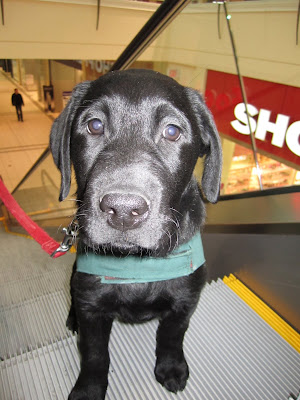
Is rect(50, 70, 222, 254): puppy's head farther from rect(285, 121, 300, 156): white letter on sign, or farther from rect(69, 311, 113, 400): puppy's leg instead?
rect(285, 121, 300, 156): white letter on sign

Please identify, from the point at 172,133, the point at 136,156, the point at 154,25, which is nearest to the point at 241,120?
the point at 154,25

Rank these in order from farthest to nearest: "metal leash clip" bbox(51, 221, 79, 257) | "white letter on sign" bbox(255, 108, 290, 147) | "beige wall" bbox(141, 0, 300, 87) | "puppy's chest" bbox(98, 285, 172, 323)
A: "white letter on sign" bbox(255, 108, 290, 147), "beige wall" bbox(141, 0, 300, 87), "metal leash clip" bbox(51, 221, 79, 257), "puppy's chest" bbox(98, 285, 172, 323)

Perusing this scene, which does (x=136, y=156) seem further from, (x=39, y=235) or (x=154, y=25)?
(x=154, y=25)

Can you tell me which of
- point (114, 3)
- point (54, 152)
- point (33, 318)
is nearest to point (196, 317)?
point (33, 318)

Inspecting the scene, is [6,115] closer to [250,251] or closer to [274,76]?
[274,76]

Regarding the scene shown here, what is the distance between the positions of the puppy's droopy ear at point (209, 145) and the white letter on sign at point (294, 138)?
2.60 metres

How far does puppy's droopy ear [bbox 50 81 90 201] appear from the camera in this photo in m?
1.62

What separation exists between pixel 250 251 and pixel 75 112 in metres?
1.69

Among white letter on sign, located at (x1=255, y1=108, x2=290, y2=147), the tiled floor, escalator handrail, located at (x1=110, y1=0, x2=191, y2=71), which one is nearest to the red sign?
white letter on sign, located at (x1=255, y1=108, x2=290, y2=147)

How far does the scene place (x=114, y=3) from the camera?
23.5 feet

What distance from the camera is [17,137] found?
11812mm

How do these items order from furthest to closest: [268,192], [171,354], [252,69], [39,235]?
1. [252,69]
2. [268,192]
3. [39,235]
4. [171,354]

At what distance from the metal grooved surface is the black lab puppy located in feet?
0.38

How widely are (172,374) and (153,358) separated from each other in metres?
0.21
